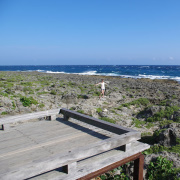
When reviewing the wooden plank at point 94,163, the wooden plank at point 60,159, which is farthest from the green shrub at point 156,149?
the wooden plank at point 60,159

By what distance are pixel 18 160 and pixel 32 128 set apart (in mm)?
2127

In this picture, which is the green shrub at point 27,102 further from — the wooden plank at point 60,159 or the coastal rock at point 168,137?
the wooden plank at point 60,159

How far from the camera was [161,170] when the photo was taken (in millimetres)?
5867

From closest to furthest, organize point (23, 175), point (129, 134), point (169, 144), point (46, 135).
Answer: point (23, 175), point (129, 134), point (46, 135), point (169, 144)

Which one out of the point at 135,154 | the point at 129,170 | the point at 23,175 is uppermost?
the point at 23,175

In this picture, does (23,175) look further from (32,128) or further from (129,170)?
(129,170)

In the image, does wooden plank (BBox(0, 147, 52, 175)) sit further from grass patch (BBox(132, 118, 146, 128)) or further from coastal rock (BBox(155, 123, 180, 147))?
grass patch (BBox(132, 118, 146, 128))

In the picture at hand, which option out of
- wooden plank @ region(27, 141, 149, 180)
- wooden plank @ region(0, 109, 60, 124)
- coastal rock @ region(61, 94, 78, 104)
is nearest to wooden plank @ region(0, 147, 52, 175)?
wooden plank @ region(27, 141, 149, 180)

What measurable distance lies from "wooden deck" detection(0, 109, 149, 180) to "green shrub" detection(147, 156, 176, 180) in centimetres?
161

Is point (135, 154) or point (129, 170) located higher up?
point (135, 154)

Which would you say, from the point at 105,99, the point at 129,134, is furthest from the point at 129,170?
the point at 105,99

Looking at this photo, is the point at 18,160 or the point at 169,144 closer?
the point at 18,160

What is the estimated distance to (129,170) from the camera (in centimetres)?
629

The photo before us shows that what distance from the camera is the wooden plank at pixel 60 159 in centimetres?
291
